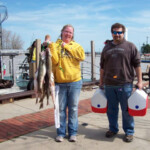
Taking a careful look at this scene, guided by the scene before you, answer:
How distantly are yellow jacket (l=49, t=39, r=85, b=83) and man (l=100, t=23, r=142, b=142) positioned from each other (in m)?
0.50

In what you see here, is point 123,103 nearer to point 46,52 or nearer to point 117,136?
point 117,136

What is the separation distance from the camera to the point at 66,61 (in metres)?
3.20

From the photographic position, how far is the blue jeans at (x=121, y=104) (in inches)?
130

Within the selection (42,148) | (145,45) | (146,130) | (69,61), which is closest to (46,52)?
(69,61)

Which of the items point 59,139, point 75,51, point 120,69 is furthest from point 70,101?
point 120,69

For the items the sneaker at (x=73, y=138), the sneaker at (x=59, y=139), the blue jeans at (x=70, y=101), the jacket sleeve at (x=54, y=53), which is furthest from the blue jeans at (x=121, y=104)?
the jacket sleeve at (x=54, y=53)

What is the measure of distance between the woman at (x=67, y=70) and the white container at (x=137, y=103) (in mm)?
877

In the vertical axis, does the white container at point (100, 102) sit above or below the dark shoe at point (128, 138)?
above

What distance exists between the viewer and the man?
322 centimetres

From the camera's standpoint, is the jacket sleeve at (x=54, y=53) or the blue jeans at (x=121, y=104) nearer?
the jacket sleeve at (x=54, y=53)

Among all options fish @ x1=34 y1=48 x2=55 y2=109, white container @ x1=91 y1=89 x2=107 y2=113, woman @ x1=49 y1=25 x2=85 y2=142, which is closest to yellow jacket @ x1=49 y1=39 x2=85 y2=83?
woman @ x1=49 y1=25 x2=85 y2=142

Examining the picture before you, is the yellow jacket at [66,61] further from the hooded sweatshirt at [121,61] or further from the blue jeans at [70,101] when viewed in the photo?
the hooded sweatshirt at [121,61]

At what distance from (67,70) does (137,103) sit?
1230 millimetres

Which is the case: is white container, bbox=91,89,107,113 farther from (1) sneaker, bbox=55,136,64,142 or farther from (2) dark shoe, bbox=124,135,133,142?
(1) sneaker, bbox=55,136,64,142
